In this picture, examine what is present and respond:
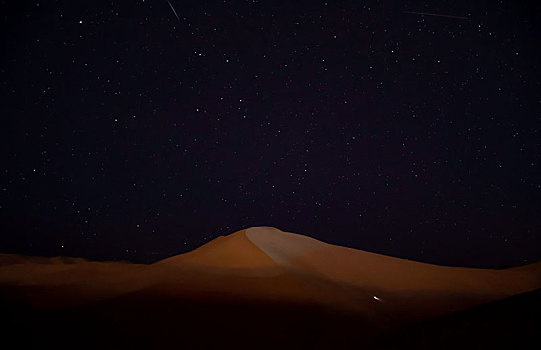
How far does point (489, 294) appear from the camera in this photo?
32.3ft

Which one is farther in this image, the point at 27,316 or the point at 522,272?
A: the point at 522,272

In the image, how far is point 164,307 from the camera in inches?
265

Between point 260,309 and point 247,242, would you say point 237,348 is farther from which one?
point 247,242

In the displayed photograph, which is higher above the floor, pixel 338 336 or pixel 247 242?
pixel 247 242

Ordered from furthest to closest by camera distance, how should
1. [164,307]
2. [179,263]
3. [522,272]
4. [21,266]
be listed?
[522,272]
[21,266]
[179,263]
[164,307]

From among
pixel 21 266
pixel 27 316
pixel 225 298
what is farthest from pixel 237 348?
pixel 21 266

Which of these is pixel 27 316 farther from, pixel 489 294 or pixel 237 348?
pixel 489 294

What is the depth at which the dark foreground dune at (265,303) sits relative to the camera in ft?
15.7

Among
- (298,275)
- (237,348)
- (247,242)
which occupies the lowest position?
(237,348)

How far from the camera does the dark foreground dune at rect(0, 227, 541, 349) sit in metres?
4.78

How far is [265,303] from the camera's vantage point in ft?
23.6

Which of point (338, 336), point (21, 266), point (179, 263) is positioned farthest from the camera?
point (21, 266)

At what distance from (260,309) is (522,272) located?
521 inches

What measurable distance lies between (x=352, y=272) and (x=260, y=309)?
5.54m
